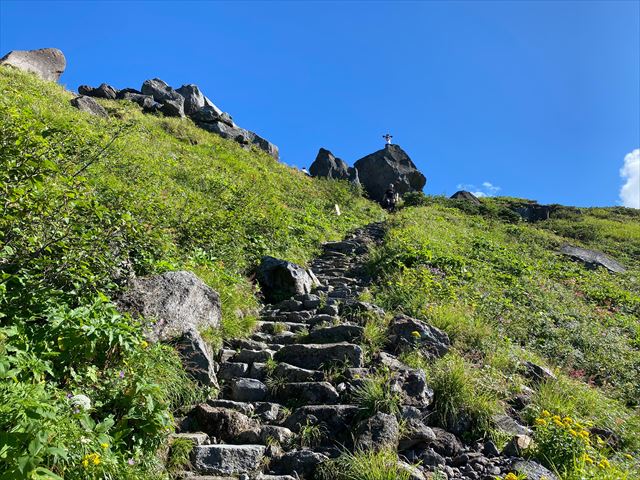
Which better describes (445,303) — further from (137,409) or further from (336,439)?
(137,409)

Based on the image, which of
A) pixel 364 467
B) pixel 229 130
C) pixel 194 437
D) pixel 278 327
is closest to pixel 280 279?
pixel 278 327

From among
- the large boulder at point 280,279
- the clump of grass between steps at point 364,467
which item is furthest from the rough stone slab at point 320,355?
the large boulder at point 280,279

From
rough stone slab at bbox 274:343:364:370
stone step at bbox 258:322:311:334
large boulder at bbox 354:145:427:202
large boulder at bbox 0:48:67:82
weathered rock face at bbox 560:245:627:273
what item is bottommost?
rough stone slab at bbox 274:343:364:370

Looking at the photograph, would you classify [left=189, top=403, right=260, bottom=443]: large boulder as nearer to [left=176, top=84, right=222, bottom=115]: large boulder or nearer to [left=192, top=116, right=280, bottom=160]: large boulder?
[left=192, top=116, right=280, bottom=160]: large boulder

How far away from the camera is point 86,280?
5.95 m

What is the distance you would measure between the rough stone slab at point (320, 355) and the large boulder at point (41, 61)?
88.4 ft

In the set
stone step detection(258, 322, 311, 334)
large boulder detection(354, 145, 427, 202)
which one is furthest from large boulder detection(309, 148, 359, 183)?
stone step detection(258, 322, 311, 334)

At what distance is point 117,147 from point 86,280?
1126 centimetres

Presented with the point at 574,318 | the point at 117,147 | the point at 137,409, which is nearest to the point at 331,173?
the point at 117,147

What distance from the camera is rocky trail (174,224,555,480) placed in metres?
5.16

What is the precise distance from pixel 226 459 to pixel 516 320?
28.1ft

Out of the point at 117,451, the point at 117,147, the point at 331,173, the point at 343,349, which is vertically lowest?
the point at 117,451

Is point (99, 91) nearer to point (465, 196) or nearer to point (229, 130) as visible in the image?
point (229, 130)

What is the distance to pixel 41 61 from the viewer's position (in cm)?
2955
